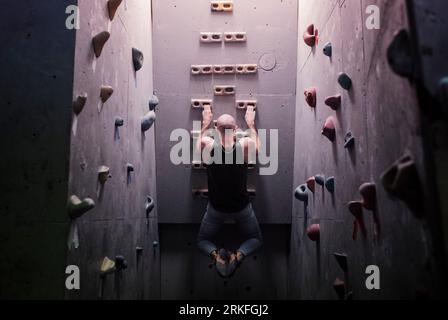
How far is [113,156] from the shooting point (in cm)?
221

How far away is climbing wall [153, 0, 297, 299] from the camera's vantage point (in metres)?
3.67

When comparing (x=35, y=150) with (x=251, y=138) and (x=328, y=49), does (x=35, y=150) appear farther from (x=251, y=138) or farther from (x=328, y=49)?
(x=251, y=138)

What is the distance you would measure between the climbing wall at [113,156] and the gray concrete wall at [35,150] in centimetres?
5

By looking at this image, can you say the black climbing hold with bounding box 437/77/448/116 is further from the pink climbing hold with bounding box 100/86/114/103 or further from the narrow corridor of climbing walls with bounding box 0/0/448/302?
the pink climbing hold with bounding box 100/86/114/103

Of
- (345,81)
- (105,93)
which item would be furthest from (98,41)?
(345,81)

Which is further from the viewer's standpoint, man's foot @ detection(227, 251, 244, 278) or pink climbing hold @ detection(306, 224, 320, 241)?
man's foot @ detection(227, 251, 244, 278)

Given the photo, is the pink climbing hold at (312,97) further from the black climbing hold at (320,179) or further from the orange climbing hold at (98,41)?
the orange climbing hold at (98,41)

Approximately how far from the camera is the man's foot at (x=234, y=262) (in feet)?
10.8

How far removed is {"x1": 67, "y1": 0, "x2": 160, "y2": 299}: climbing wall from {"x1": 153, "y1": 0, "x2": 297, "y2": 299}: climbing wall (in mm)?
281

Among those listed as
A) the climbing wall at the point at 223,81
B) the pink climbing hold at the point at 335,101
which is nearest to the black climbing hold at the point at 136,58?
the climbing wall at the point at 223,81

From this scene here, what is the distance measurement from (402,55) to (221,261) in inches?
94.6

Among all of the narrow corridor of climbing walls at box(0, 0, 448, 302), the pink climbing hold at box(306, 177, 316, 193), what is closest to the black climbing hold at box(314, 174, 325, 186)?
the narrow corridor of climbing walls at box(0, 0, 448, 302)
